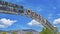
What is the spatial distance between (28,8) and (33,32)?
29.5 inches

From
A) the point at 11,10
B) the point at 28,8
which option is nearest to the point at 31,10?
the point at 28,8

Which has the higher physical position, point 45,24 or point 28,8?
point 28,8

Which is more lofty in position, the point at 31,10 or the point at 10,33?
the point at 31,10

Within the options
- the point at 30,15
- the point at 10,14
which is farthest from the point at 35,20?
the point at 10,14

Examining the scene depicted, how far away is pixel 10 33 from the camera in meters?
7.67

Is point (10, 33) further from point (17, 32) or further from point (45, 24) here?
point (45, 24)

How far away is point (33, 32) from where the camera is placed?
7773mm

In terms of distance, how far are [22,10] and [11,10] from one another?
32 centimetres

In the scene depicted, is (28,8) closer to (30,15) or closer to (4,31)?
(30,15)

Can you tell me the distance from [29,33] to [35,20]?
0.43 m

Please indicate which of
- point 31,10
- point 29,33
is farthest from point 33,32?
point 31,10

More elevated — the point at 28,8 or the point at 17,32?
the point at 28,8

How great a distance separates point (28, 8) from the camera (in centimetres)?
760

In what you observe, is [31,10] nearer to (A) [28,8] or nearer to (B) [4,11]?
(A) [28,8]
